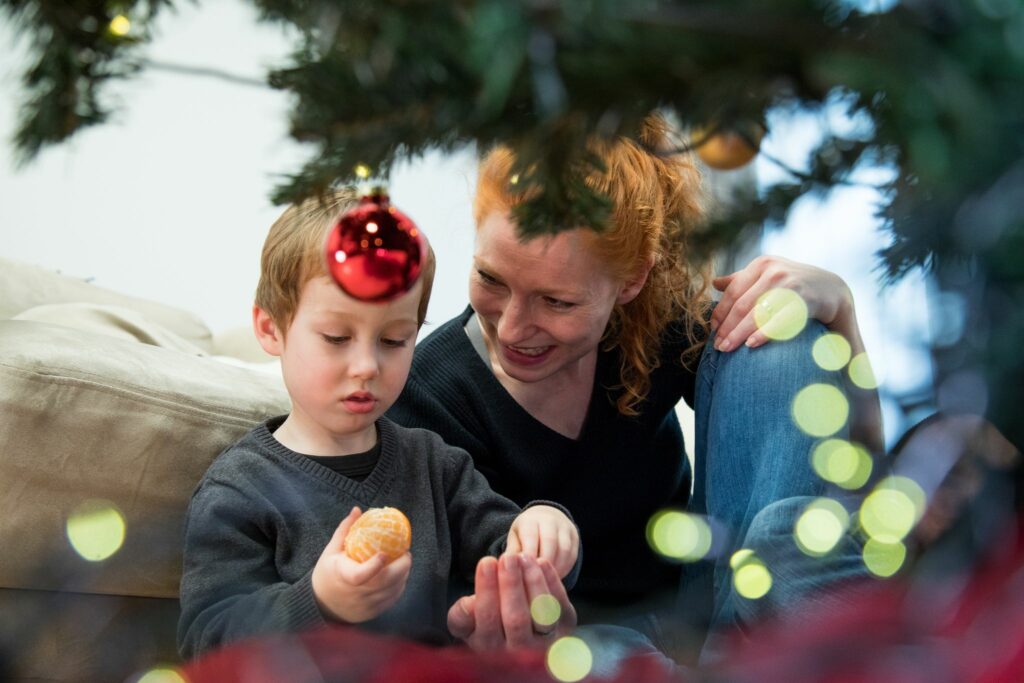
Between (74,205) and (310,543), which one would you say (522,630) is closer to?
(310,543)

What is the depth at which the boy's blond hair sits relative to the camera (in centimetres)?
85

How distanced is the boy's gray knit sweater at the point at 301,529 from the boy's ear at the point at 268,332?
79 mm

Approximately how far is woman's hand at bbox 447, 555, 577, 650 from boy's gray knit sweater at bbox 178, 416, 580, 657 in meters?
0.08

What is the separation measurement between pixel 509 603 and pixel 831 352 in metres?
0.51

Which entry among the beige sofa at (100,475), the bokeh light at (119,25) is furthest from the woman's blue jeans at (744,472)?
the bokeh light at (119,25)

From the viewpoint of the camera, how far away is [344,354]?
835 mm

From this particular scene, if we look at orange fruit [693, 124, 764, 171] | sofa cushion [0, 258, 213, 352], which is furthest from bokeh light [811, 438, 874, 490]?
sofa cushion [0, 258, 213, 352]

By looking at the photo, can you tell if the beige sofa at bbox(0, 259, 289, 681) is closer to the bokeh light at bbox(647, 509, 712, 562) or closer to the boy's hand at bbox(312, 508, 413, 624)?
the boy's hand at bbox(312, 508, 413, 624)

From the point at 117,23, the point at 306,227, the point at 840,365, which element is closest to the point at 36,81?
the point at 117,23

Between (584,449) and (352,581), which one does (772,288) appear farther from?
(352,581)

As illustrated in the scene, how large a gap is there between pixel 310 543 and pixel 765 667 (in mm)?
555

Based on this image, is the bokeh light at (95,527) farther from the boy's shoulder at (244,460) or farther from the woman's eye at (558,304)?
the woman's eye at (558,304)

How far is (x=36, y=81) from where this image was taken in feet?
1.16

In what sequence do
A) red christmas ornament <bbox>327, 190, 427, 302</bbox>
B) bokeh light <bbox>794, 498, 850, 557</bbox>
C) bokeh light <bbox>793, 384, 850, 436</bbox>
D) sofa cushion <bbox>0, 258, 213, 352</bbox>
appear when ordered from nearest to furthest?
red christmas ornament <bbox>327, 190, 427, 302</bbox> < bokeh light <bbox>794, 498, 850, 557</bbox> < bokeh light <bbox>793, 384, 850, 436</bbox> < sofa cushion <bbox>0, 258, 213, 352</bbox>
